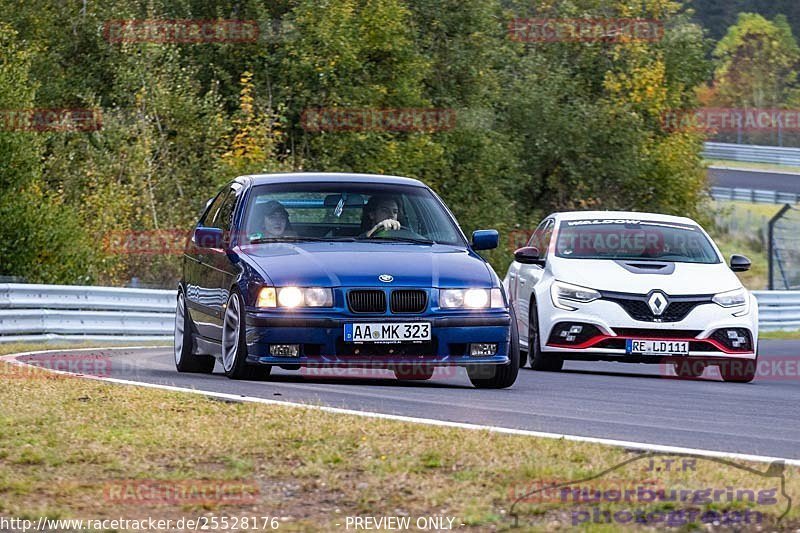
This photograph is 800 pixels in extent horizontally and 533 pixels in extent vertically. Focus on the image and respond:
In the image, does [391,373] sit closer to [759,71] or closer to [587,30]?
[587,30]

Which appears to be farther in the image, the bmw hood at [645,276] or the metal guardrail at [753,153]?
the metal guardrail at [753,153]

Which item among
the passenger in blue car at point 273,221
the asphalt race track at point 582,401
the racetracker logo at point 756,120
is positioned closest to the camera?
the asphalt race track at point 582,401

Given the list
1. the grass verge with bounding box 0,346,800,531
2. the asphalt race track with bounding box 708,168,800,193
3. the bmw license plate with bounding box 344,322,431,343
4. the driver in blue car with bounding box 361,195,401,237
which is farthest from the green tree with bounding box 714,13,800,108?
the grass verge with bounding box 0,346,800,531

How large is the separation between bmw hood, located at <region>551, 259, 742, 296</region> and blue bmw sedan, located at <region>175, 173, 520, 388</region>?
9.24ft

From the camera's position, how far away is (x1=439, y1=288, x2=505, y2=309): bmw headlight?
10898mm

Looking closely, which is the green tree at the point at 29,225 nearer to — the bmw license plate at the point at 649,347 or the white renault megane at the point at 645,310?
the white renault megane at the point at 645,310

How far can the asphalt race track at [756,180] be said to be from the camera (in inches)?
2341

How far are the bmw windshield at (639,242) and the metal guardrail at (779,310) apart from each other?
12.8 metres

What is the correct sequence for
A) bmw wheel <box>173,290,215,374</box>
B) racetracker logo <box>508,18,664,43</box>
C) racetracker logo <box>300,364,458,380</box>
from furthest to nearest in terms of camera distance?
racetracker logo <box>508,18,664,43</box>
bmw wheel <box>173,290,215,374</box>
racetracker logo <box>300,364,458,380</box>

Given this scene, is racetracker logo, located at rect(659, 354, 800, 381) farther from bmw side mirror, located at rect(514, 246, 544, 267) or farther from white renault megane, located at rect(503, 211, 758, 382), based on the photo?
bmw side mirror, located at rect(514, 246, 544, 267)

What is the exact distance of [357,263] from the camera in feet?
36.1

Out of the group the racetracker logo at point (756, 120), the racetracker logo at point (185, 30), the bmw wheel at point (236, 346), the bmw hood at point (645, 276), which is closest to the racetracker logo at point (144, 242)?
the racetracker logo at point (185, 30)

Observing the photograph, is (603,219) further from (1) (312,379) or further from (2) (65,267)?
(2) (65,267)

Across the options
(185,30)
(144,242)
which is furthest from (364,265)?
(185,30)
